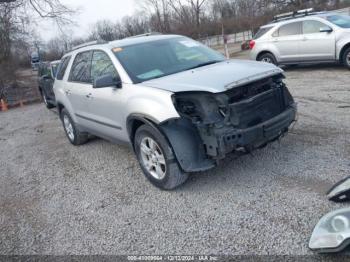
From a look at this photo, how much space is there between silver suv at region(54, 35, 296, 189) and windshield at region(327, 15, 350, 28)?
261 inches

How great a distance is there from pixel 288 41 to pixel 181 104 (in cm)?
827

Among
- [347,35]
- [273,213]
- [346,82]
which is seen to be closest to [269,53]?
[347,35]

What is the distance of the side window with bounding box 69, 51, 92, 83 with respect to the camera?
5.31m

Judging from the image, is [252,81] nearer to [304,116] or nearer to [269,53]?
[304,116]

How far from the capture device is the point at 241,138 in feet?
11.4

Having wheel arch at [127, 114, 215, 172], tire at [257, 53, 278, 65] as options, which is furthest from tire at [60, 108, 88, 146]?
tire at [257, 53, 278, 65]

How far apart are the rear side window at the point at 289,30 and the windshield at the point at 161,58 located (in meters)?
6.64

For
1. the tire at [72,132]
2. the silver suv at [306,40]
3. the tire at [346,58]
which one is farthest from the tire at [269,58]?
the tire at [72,132]

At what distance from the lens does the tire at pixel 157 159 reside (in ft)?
12.2

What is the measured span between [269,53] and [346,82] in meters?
3.58

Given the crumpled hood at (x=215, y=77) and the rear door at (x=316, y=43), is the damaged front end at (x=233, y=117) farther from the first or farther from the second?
the rear door at (x=316, y=43)

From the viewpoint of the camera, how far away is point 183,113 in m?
3.64

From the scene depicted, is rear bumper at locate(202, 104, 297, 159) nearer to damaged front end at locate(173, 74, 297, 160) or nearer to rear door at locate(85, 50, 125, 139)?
damaged front end at locate(173, 74, 297, 160)

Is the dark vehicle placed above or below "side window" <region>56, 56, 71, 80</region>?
below
